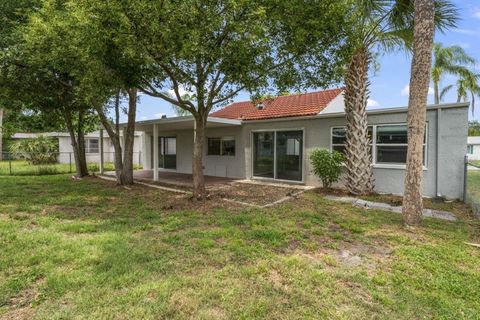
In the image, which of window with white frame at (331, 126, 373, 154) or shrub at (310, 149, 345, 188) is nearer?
shrub at (310, 149, 345, 188)

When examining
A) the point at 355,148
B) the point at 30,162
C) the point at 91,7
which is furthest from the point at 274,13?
the point at 30,162

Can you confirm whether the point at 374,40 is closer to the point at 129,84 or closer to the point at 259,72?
the point at 259,72

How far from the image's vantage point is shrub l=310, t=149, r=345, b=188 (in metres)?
9.73

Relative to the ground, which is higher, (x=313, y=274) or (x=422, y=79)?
(x=422, y=79)

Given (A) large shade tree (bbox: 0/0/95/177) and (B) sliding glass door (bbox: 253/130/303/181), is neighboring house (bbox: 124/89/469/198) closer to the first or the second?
(B) sliding glass door (bbox: 253/130/303/181)

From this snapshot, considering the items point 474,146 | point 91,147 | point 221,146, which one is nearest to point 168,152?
point 221,146

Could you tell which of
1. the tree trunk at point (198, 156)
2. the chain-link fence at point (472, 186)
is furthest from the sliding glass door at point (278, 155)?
the chain-link fence at point (472, 186)

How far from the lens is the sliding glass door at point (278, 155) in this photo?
1166 centimetres

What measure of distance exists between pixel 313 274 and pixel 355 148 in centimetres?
648

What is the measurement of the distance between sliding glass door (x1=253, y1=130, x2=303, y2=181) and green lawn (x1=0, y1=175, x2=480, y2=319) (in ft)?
16.6

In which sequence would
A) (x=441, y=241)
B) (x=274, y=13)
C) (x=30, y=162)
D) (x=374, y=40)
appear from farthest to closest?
(x=30, y=162), (x=374, y=40), (x=274, y=13), (x=441, y=241)

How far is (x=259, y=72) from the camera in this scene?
6.66m

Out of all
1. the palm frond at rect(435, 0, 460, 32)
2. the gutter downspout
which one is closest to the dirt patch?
the gutter downspout

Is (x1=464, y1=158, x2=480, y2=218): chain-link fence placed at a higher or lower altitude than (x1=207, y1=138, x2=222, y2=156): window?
lower
